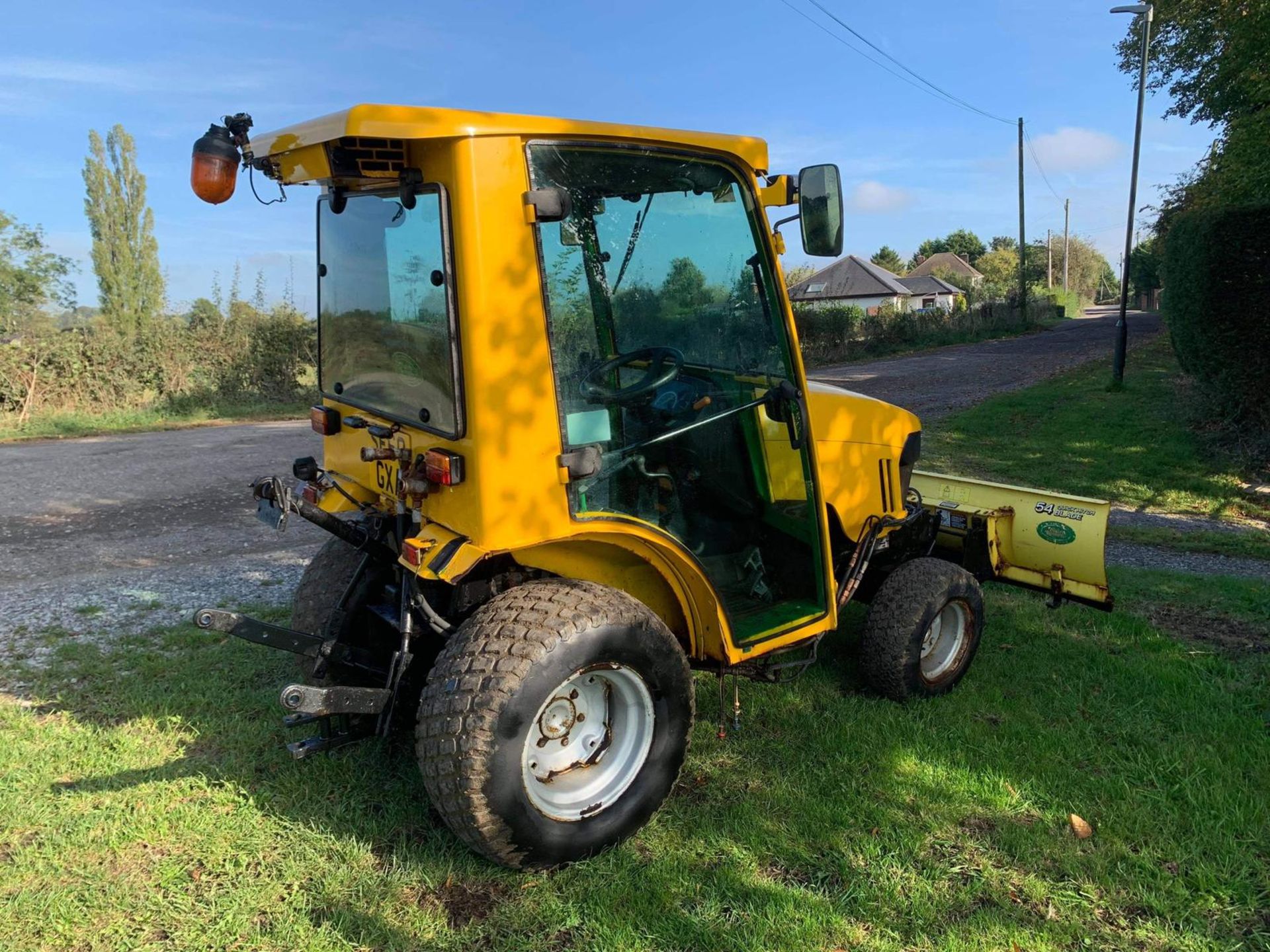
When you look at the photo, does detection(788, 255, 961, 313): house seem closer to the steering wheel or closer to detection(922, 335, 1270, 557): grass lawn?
detection(922, 335, 1270, 557): grass lawn

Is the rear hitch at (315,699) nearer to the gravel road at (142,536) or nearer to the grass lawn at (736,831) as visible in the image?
the grass lawn at (736,831)

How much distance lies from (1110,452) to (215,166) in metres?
10.5

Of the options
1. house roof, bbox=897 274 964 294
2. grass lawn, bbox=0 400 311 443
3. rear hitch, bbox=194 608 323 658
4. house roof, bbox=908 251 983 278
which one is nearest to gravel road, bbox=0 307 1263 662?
grass lawn, bbox=0 400 311 443

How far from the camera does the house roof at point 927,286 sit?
64438mm

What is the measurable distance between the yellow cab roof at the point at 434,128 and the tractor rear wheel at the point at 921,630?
212 centimetres

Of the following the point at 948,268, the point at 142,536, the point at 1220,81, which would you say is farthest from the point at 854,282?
the point at 142,536

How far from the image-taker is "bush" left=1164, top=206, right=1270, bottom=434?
9.53 m

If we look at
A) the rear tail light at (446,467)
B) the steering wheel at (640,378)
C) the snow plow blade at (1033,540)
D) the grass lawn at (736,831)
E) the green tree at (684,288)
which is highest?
the green tree at (684,288)

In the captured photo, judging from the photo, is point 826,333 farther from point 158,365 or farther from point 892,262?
point 892,262

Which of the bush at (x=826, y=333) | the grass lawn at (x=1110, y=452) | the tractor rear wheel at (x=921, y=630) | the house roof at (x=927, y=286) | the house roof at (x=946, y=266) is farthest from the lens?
the house roof at (x=946, y=266)

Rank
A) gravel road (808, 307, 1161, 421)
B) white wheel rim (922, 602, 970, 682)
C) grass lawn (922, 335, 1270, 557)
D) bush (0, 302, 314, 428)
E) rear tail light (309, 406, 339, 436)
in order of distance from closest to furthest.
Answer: rear tail light (309, 406, 339, 436) → white wheel rim (922, 602, 970, 682) → grass lawn (922, 335, 1270, 557) → bush (0, 302, 314, 428) → gravel road (808, 307, 1161, 421)

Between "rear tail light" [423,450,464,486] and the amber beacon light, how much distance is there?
1127mm

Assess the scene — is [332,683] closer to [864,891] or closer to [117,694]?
[117,694]

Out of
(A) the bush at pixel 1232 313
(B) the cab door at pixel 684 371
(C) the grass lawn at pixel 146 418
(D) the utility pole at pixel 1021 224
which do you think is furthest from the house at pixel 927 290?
(B) the cab door at pixel 684 371
